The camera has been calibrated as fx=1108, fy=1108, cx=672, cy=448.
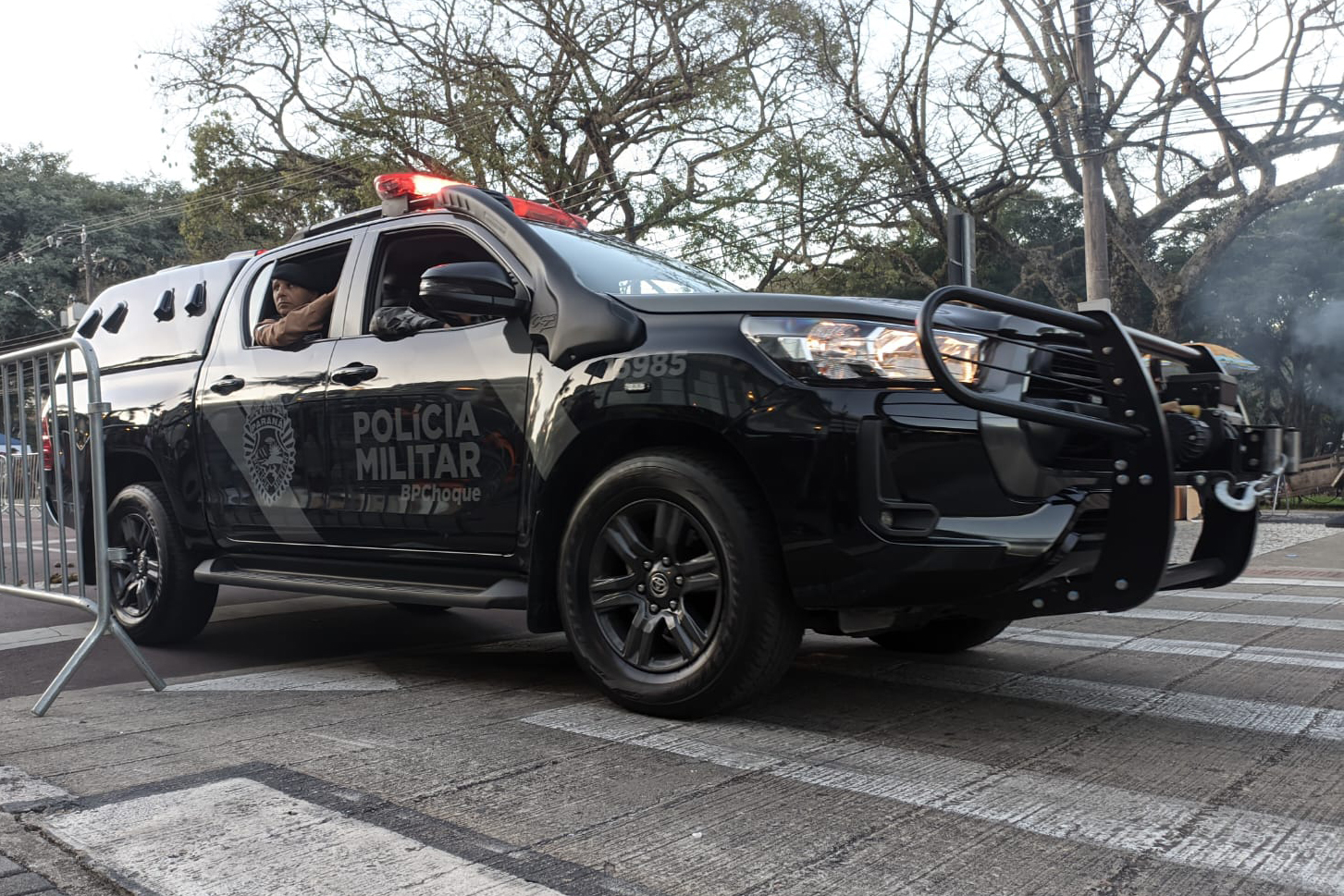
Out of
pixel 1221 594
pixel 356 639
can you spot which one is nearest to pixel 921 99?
pixel 1221 594

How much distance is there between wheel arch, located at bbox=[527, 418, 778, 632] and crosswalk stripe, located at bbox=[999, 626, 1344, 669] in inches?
94.0

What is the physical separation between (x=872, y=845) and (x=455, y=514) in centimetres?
213

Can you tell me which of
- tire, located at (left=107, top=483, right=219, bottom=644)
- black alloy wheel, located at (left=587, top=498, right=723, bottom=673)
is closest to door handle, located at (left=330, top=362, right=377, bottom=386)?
black alloy wheel, located at (left=587, top=498, right=723, bottom=673)

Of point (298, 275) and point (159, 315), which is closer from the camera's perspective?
point (298, 275)

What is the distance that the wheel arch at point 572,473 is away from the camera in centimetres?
354

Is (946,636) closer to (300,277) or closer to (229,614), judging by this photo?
(300,277)

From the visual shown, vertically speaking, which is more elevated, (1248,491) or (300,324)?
(300,324)

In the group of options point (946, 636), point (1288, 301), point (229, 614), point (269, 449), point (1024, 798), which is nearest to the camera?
point (1024, 798)

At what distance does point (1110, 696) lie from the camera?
3846 mm

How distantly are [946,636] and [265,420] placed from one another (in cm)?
304

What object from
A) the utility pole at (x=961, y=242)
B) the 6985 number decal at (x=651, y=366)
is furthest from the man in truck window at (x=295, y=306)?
the utility pole at (x=961, y=242)

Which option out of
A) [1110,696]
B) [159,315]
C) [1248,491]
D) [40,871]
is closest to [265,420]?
[159,315]

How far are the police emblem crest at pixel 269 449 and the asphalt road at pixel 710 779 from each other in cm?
80

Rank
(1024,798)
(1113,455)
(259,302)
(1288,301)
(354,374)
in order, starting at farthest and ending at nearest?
(1288,301), (259,302), (354,374), (1113,455), (1024,798)
